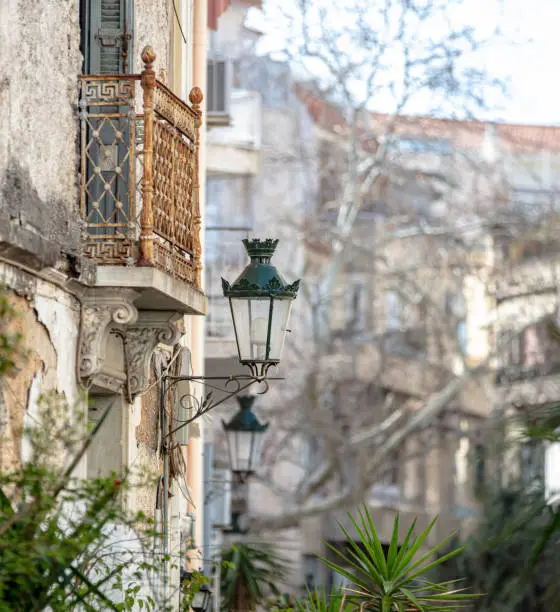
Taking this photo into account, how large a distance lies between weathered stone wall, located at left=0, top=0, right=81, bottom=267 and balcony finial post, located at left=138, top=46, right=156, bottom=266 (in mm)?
340

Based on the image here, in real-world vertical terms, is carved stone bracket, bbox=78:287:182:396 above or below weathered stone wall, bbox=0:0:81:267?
below

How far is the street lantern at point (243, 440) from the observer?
17531 mm

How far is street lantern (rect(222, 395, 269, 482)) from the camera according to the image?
17531 mm

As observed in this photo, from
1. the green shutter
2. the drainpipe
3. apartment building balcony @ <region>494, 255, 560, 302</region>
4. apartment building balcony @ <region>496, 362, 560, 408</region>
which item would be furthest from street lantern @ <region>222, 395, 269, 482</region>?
apartment building balcony @ <region>496, 362, 560, 408</region>

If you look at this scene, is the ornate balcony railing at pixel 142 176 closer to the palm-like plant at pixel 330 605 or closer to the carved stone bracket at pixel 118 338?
the carved stone bracket at pixel 118 338

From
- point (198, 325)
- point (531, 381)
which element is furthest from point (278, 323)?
point (531, 381)

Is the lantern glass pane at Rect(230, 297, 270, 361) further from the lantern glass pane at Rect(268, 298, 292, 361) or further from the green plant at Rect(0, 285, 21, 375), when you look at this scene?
the green plant at Rect(0, 285, 21, 375)

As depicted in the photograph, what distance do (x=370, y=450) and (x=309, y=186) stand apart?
6.70m

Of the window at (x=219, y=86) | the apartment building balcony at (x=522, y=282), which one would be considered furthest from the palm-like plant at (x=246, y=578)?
the apartment building balcony at (x=522, y=282)

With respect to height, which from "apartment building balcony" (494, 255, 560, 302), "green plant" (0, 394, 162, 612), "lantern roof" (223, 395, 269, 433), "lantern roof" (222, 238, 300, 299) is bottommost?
"green plant" (0, 394, 162, 612)

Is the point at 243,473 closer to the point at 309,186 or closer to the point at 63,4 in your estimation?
the point at 63,4

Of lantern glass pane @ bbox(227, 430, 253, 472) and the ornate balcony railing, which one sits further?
lantern glass pane @ bbox(227, 430, 253, 472)

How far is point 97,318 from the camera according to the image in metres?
8.88

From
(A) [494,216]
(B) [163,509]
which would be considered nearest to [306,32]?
(A) [494,216]
